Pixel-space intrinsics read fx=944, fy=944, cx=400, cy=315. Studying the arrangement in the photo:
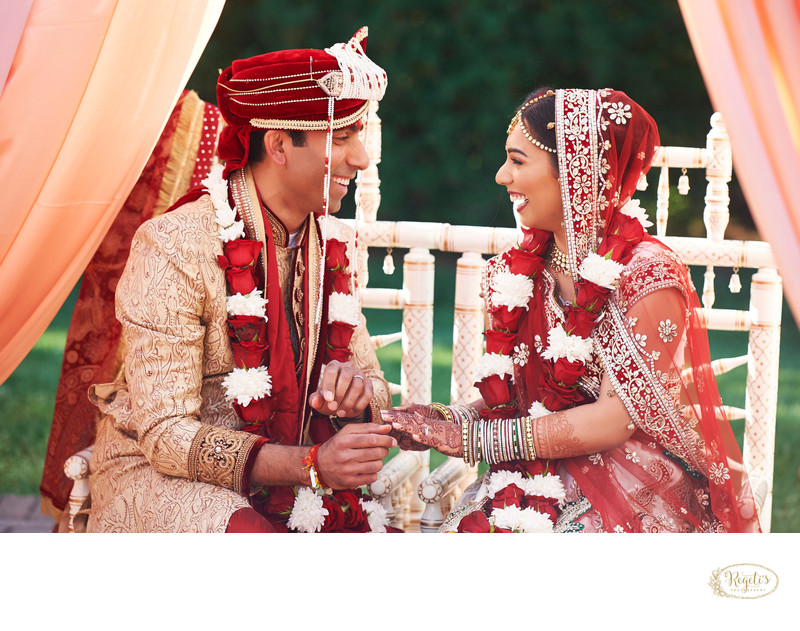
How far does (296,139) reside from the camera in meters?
2.60

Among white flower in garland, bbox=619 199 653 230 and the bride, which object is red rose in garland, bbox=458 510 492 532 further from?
white flower in garland, bbox=619 199 653 230

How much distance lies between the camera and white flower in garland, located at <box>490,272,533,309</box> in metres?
2.65

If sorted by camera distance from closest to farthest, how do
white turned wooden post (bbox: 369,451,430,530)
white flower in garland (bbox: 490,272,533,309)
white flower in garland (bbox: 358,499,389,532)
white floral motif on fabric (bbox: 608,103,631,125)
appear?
white floral motif on fabric (bbox: 608,103,631,125) → white flower in garland (bbox: 490,272,533,309) → white flower in garland (bbox: 358,499,389,532) → white turned wooden post (bbox: 369,451,430,530)

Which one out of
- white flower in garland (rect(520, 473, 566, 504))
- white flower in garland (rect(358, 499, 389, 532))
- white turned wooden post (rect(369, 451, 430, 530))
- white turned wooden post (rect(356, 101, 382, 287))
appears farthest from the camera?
white turned wooden post (rect(356, 101, 382, 287))

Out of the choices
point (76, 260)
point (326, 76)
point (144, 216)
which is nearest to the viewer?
point (326, 76)

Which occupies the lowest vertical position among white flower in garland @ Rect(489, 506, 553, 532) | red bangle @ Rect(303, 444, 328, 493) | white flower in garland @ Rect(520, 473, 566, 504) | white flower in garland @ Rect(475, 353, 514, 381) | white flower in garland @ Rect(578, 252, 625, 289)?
white flower in garland @ Rect(489, 506, 553, 532)

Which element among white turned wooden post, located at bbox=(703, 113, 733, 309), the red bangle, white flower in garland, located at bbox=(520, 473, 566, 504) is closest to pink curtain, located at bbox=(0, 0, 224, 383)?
the red bangle

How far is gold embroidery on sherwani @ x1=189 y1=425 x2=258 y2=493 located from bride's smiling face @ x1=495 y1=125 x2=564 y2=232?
978 millimetres

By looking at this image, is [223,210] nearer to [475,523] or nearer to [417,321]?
[417,321]
